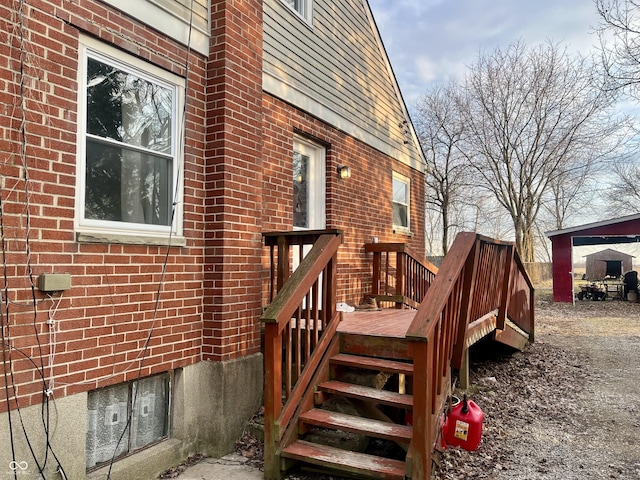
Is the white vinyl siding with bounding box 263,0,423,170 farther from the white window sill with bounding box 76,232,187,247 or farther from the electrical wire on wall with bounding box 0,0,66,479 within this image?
the electrical wire on wall with bounding box 0,0,66,479

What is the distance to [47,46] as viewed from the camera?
2.97 m

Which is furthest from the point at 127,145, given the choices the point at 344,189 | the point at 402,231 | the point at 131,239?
the point at 402,231

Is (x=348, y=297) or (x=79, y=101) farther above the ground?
(x=79, y=101)

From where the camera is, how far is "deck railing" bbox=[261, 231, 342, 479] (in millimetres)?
3441

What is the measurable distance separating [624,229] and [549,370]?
37.5 feet

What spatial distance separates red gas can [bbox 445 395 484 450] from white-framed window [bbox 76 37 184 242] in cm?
287

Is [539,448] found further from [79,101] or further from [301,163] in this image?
[79,101]

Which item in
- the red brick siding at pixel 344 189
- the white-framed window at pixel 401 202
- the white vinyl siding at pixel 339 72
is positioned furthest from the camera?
the white-framed window at pixel 401 202

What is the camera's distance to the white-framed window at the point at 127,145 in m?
3.29

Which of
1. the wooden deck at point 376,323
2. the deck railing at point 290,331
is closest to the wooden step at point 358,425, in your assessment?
the deck railing at point 290,331

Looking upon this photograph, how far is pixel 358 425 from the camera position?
3.49 meters

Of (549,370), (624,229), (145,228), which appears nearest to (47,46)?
(145,228)

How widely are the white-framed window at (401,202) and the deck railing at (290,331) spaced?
4.93m

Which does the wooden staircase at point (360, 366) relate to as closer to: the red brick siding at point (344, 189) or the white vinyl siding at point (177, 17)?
the red brick siding at point (344, 189)
